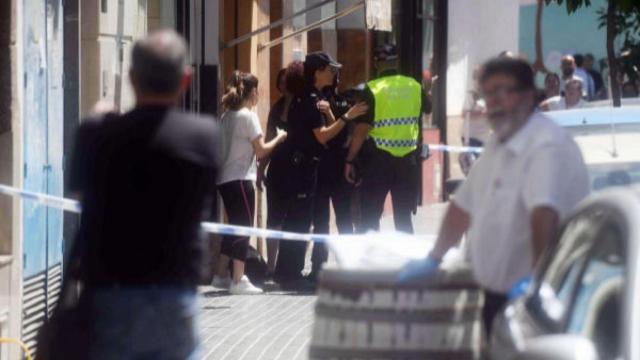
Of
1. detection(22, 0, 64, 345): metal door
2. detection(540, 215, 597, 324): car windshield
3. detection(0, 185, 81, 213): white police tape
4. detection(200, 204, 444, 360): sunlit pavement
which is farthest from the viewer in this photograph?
detection(200, 204, 444, 360): sunlit pavement

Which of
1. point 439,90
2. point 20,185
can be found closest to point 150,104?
point 20,185

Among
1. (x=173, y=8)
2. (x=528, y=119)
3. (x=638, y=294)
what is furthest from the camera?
(x=173, y=8)

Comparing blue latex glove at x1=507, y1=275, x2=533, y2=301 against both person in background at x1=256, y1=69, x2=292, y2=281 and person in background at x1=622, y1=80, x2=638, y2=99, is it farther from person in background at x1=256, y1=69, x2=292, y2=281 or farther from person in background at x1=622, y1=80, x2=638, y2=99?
person in background at x1=622, y1=80, x2=638, y2=99

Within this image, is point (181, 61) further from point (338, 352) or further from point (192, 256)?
point (338, 352)

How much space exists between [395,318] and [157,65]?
1.24 m

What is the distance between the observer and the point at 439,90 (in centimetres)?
2692

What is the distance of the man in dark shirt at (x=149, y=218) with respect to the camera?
6.30 metres

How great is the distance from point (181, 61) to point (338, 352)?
3.90 feet

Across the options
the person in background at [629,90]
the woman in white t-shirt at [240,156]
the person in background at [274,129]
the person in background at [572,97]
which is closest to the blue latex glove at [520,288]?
the woman in white t-shirt at [240,156]

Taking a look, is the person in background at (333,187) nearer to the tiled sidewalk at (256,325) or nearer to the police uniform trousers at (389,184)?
the police uniform trousers at (389,184)

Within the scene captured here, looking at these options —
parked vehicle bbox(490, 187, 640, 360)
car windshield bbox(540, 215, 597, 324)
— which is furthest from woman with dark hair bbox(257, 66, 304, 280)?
car windshield bbox(540, 215, 597, 324)

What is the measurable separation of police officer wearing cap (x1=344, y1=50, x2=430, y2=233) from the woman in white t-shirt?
0.86 meters

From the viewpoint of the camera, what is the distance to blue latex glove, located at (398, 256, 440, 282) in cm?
665

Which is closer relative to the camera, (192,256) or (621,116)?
(192,256)
